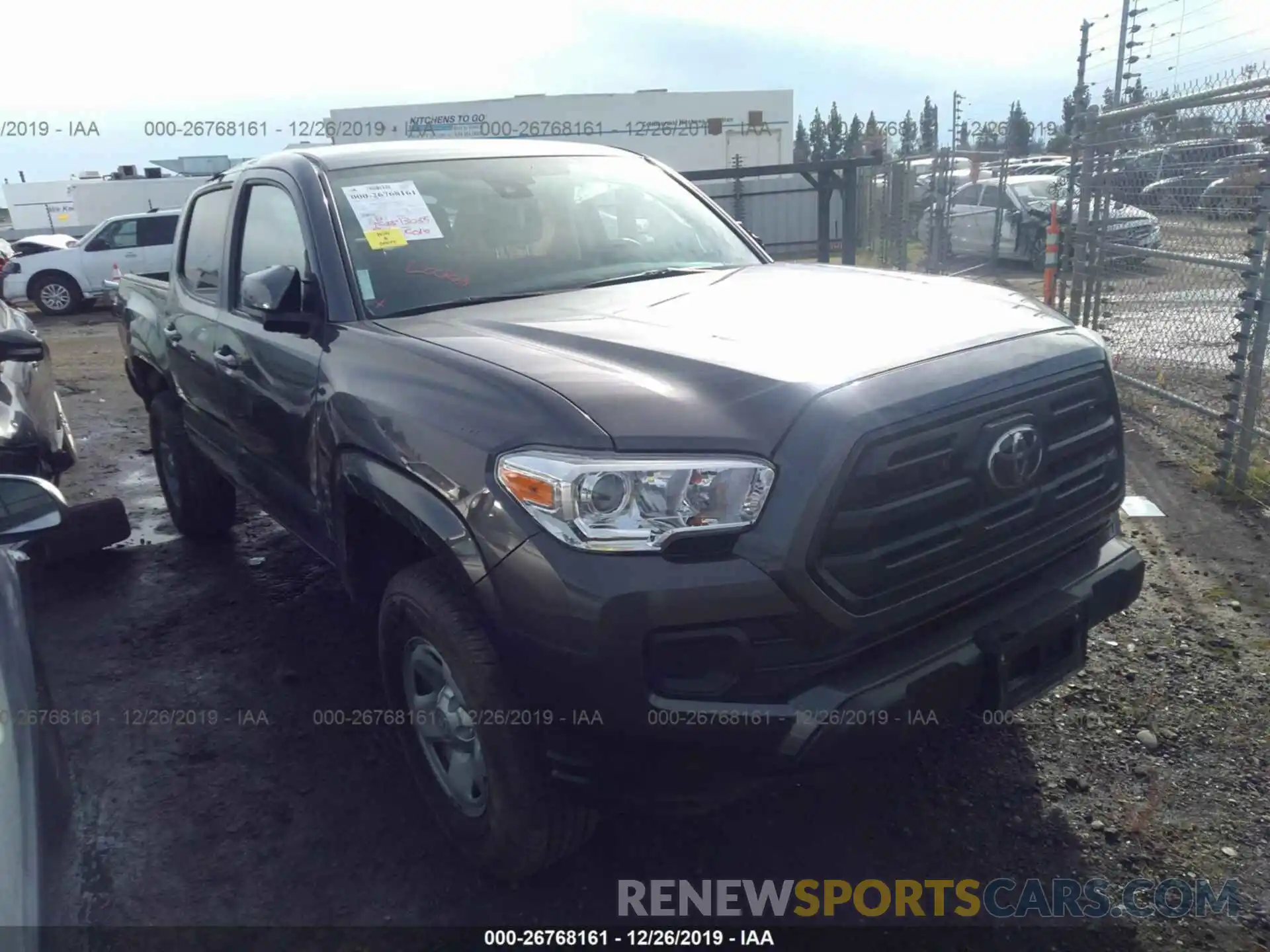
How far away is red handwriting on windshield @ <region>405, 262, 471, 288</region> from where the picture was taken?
325 cm

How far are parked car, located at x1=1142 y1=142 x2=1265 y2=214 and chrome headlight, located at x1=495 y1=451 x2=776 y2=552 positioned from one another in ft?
14.7

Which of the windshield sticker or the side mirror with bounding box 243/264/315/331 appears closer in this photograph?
the side mirror with bounding box 243/264/315/331

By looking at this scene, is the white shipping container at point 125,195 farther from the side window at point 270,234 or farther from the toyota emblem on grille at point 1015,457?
the toyota emblem on grille at point 1015,457

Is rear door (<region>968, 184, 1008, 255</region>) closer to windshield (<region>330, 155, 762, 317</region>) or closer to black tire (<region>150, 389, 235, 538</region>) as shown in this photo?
windshield (<region>330, 155, 762, 317</region>)

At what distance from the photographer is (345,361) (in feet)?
9.77

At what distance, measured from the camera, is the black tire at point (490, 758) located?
2385 mm

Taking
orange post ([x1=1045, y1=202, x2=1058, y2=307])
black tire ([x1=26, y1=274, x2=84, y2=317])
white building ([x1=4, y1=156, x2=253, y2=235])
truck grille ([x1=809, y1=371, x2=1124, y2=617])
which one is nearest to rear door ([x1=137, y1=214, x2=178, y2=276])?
black tire ([x1=26, y1=274, x2=84, y2=317])

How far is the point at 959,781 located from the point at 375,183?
272 centimetres

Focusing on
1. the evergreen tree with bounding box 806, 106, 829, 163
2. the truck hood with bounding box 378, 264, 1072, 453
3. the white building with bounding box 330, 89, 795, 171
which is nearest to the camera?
the truck hood with bounding box 378, 264, 1072, 453

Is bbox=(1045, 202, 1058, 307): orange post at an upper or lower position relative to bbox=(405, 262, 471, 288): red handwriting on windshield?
lower

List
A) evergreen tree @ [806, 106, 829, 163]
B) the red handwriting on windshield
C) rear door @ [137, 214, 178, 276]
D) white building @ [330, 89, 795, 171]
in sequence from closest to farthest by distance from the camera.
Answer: the red handwriting on windshield → rear door @ [137, 214, 178, 276] → white building @ [330, 89, 795, 171] → evergreen tree @ [806, 106, 829, 163]

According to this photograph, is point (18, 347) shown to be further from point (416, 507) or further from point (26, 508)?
point (416, 507)

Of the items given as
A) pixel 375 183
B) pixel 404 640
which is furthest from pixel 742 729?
pixel 375 183

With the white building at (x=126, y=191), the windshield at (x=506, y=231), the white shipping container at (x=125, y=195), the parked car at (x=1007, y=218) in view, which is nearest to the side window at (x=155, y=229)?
the white building at (x=126, y=191)
